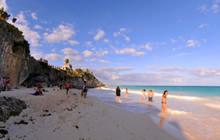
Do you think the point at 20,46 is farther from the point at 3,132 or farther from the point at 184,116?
the point at 184,116

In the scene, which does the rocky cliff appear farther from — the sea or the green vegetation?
the sea

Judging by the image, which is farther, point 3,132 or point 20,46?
point 20,46

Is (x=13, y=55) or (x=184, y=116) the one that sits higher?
(x=13, y=55)

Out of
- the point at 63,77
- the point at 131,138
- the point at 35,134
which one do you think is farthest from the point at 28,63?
the point at 131,138

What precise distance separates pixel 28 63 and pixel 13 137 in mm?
27413

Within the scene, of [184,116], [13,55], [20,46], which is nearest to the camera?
[184,116]

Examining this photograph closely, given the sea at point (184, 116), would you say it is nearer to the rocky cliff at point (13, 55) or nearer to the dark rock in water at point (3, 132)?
the dark rock in water at point (3, 132)

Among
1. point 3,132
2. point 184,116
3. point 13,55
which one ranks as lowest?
point 184,116

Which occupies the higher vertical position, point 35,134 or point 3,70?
point 3,70

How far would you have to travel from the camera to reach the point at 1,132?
3471 mm

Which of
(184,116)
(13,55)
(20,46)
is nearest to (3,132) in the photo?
(184,116)

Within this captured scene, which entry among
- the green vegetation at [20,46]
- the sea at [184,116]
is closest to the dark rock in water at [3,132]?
the sea at [184,116]

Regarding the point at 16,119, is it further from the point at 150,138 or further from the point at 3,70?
the point at 3,70

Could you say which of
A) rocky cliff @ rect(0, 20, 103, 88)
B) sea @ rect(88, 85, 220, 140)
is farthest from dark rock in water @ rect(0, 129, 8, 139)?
rocky cliff @ rect(0, 20, 103, 88)
